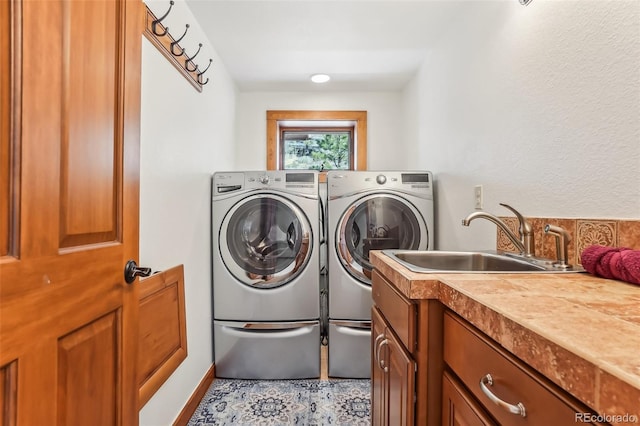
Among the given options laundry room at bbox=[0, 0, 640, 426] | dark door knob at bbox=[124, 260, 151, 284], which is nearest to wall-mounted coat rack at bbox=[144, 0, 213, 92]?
laundry room at bbox=[0, 0, 640, 426]

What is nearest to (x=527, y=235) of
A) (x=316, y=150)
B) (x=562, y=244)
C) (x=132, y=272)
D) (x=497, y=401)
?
(x=562, y=244)

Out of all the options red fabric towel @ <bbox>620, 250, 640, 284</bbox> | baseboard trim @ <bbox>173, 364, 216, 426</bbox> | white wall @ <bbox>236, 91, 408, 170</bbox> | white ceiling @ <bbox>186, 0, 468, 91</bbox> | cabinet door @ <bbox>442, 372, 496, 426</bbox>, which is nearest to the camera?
cabinet door @ <bbox>442, 372, 496, 426</bbox>

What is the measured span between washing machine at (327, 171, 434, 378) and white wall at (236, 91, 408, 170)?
98 cm

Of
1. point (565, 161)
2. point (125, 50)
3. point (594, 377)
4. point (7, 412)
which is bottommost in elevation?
point (7, 412)

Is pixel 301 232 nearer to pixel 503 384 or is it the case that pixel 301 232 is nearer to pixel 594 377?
pixel 503 384

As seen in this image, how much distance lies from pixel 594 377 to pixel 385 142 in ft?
9.19

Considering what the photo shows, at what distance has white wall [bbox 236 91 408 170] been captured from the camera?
2932 mm

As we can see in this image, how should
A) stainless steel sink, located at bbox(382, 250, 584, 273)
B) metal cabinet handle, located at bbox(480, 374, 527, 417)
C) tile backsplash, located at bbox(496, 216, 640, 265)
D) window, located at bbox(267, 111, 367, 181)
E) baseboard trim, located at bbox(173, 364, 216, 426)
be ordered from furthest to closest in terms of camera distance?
window, located at bbox(267, 111, 367, 181), baseboard trim, located at bbox(173, 364, 216, 426), stainless steel sink, located at bbox(382, 250, 584, 273), tile backsplash, located at bbox(496, 216, 640, 265), metal cabinet handle, located at bbox(480, 374, 527, 417)

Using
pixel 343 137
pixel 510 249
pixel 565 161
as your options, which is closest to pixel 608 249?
pixel 565 161

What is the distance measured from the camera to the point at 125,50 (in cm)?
85

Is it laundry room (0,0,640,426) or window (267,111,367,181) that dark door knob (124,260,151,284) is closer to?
laundry room (0,0,640,426)

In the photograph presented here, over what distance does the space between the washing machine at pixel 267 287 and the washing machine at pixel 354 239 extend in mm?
110

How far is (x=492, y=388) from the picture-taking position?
0.54 metres

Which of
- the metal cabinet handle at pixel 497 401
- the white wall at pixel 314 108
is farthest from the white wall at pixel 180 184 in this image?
the metal cabinet handle at pixel 497 401
